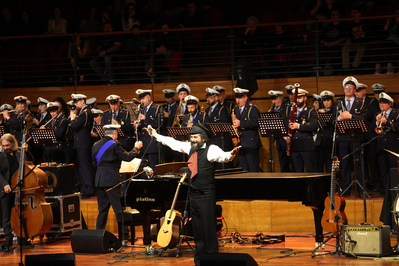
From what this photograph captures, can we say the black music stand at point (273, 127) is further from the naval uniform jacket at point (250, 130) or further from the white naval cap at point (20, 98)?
the white naval cap at point (20, 98)

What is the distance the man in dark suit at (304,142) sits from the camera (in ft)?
35.2

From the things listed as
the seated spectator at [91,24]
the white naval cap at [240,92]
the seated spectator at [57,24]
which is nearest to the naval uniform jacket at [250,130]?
the white naval cap at [240,92]

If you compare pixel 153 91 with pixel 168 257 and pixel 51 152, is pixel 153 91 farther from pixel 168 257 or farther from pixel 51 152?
pixel 168 257

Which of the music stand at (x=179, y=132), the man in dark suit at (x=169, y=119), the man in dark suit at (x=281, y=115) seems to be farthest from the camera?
the man in dark suit at (x=169, y=119)

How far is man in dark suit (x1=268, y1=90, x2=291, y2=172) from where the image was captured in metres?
11.3

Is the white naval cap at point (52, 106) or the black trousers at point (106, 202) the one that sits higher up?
the white naval cap at point (52, 106)

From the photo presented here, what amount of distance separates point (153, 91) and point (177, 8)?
7.75 feet

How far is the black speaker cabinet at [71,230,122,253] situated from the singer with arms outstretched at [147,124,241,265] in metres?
1.59

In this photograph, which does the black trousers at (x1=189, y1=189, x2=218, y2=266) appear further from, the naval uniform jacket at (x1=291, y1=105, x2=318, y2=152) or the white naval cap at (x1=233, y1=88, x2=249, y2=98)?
the white naval cap at (x1=233, y1=88, x2=249, y2=98)

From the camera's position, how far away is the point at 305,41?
12.6 metres

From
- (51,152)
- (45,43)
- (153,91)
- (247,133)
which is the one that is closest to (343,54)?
(247,133)

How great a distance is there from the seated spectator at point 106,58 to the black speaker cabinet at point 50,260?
307 inches

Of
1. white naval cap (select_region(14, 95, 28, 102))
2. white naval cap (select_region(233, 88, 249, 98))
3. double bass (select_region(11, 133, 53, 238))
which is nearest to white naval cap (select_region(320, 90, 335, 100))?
white naval cap (select_region(233, 88, 249, 98))

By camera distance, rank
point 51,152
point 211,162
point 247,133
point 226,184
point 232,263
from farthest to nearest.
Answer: point 51,152
point 247,133
point 226,184
point 211,162
point 232,263
